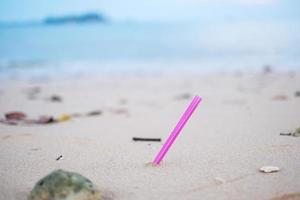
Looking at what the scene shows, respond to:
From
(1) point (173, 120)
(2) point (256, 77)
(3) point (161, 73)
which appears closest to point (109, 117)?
(1) point (173, 120)

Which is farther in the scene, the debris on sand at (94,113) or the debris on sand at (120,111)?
the debris on sand at (120,111)

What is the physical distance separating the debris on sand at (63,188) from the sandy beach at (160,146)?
250 mm

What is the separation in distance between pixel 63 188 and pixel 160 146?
1405 millimetres

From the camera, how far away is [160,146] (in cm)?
336

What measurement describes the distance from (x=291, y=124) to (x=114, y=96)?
13.3 ft

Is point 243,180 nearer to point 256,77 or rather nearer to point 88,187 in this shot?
point 88,187

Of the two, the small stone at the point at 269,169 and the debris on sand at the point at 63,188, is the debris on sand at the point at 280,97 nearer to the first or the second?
the small stone at the point at 269,169

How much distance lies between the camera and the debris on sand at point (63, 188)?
2068 mm

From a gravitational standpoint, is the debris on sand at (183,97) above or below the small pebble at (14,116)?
below

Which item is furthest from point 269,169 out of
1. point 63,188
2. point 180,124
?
point 63,188

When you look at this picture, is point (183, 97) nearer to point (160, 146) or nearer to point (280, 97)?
point (280, 97)

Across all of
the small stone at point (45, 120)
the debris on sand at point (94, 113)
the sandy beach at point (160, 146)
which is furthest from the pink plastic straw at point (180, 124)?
the debris on sand at point (94, 113)

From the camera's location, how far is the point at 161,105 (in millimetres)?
6160

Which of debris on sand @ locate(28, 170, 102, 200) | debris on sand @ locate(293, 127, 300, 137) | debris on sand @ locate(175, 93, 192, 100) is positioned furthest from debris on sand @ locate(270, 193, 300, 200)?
debris on sand @ locate(175, 93, 192, 100)
